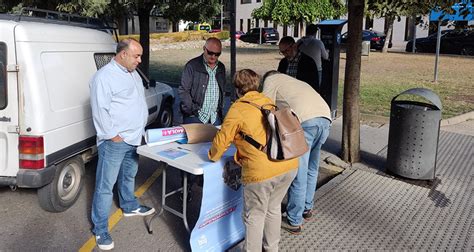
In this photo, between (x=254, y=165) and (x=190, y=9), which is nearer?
(x=254, y=165)

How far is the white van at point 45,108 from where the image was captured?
389 cm

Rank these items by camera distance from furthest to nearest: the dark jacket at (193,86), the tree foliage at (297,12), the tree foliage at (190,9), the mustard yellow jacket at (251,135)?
the tree foliage at (297,12), the tree foliage at (190,9), the dark jacket at (193,86), the mustard yellow jacket at (251,135)

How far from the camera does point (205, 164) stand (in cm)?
332

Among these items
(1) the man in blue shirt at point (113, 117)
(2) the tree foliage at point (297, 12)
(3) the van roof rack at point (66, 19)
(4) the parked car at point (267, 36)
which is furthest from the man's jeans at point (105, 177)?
(4) the parked car at point (267, 36)

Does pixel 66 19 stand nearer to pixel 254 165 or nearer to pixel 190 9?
pixel 254 165

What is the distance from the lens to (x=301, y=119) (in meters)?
3.67

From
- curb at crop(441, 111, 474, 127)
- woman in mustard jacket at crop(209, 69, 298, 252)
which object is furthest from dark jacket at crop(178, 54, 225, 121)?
curb at crop(441, 111, 474, 127)

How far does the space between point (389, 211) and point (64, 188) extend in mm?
3410

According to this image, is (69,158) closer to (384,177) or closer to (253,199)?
(253,199)

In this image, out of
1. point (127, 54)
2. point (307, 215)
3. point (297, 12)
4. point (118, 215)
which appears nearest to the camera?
point (127, 54)

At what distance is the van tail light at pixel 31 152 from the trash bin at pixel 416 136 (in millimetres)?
4020

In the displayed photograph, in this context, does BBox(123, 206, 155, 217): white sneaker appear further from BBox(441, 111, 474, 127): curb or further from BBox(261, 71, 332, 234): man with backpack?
BBox(441, 111, 474, 127): curb

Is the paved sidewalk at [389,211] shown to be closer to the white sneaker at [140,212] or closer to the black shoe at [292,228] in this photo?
the black shoe at [292,228]

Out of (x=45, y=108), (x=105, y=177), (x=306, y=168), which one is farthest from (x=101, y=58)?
(x=306, y=168)
